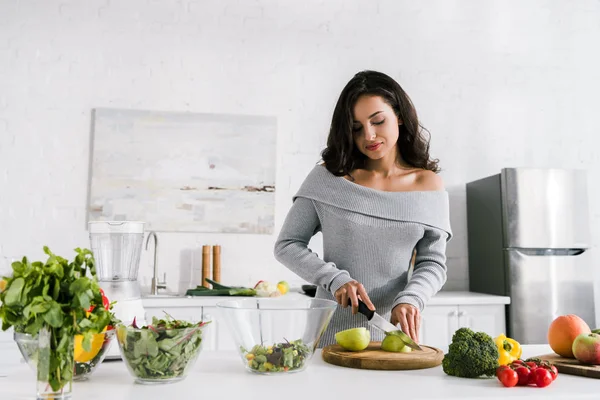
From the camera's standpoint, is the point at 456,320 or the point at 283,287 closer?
the point at 456,320

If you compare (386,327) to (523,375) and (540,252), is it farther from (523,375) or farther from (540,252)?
(540,252)

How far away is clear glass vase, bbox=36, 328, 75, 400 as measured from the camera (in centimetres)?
87

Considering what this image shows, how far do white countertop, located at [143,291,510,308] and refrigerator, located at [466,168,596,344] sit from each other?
4.9 inches

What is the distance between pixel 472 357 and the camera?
43.3 inches

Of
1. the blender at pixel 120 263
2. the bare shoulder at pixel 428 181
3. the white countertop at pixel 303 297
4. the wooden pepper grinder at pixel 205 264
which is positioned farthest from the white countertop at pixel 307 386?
the wooden pepper grinder at pixel 205 264

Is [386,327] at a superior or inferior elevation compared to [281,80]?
inferior

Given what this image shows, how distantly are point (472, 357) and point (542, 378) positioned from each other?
0.13 metres

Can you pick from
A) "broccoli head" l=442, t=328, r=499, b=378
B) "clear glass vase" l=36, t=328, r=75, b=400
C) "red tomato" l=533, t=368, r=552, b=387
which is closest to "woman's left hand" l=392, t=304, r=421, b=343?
"broccoli head" l=442, t=328, r=499, b=378

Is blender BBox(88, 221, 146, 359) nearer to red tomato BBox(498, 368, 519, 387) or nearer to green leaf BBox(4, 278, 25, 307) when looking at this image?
green leaf BBox(4, 278, 25, 307)

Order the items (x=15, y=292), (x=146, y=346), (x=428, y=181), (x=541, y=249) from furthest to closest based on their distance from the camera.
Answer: (x=541, y=249)
(x=428, y=181)
(x=146, y=346)
(x=15, y=292)

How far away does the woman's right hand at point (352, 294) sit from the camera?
1.46 meters

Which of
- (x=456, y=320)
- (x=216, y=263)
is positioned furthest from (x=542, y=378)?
(x=216, y=263)

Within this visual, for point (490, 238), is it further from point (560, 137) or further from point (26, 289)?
point (26, 289)

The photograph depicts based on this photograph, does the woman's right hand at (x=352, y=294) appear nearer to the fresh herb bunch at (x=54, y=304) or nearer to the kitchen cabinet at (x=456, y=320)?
the fresh herb bunch at (x=54, y=304)
